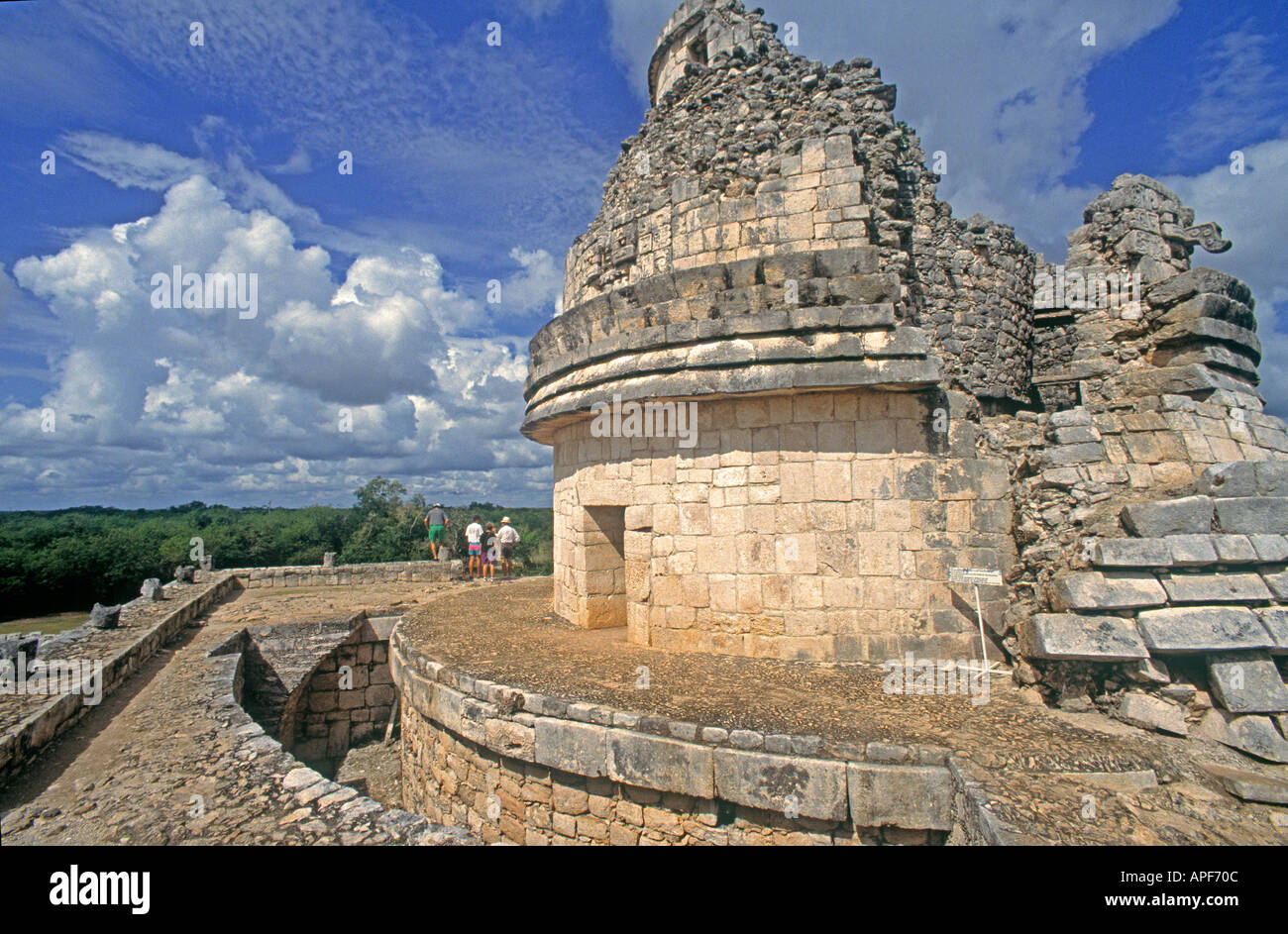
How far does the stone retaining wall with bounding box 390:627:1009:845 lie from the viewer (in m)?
3.68

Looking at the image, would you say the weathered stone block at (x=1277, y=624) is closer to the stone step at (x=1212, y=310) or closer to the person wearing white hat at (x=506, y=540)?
the stone step at (x=1212, y=310)

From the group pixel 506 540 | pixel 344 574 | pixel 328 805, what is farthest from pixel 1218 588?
pixel 344 574

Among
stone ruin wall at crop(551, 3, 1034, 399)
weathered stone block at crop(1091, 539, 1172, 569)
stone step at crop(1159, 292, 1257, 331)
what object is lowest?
weathered stone block at crop(1091, 539, 1172, 569)


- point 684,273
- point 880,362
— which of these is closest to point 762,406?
point 880,362

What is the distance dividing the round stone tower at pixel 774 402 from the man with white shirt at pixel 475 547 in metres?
8.75

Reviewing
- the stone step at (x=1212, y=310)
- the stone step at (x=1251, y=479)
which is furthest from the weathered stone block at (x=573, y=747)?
the stone step at (x=1212, y=310)

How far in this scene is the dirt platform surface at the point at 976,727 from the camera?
3.14 meters

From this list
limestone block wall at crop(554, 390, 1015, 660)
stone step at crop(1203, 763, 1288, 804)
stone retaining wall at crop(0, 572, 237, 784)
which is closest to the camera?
stone step at crop(1203, 763, 1288, 804)

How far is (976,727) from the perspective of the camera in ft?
13.5

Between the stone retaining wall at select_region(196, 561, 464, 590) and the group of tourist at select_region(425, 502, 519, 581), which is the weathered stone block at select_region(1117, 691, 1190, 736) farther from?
the stone retaining wall at select_region(196, 561, 464, 590)

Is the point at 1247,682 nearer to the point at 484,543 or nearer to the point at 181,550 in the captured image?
the point at 484,543

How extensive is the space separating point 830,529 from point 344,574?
13.7 metres

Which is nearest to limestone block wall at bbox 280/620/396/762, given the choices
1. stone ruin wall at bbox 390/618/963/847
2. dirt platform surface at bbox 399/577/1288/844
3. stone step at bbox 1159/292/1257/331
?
dirt platform surface at bbox 399/577/1288/844

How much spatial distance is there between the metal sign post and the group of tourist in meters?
11.5
